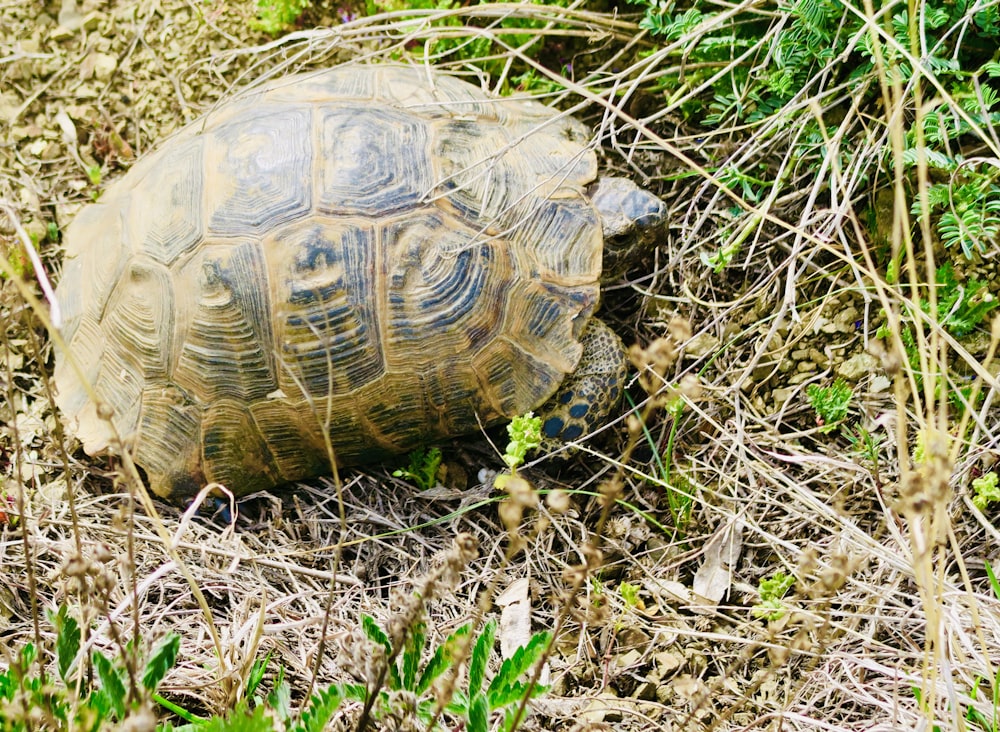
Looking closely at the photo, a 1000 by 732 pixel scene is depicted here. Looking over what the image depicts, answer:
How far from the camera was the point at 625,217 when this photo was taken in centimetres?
291

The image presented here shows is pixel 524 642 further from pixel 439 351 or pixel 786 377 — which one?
pixel 786 377

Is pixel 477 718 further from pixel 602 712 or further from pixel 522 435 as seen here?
pixel 522 435

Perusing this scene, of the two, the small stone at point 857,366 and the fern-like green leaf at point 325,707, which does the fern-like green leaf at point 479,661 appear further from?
the small stone at point 857,366

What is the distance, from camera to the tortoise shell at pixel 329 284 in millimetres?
2635

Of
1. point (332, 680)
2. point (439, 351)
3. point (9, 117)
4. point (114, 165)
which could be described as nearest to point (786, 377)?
point (439, 351)

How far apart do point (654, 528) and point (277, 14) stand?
2.60m

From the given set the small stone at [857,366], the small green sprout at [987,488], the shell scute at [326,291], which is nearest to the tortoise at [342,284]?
the shell scute at [326,291]

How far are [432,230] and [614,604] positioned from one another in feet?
4.46

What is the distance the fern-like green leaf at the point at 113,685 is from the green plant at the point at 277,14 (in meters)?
2.67

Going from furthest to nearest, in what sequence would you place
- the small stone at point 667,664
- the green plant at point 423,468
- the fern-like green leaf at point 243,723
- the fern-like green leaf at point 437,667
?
1. the green plant at point 423,468
2. the small stone at point 667,664
3. the fern-like green leaf at point 437,667
4. the fern-like green leaf at point 243,723

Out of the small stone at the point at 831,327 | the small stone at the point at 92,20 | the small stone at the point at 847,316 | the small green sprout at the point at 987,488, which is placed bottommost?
the small green sprout at the point at 987,488

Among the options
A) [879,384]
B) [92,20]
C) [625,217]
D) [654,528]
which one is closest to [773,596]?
[654,528]

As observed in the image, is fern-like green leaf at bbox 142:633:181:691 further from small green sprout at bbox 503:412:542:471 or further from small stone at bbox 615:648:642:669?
small stone at bbox 615:648:642:669

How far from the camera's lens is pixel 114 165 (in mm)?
3592
